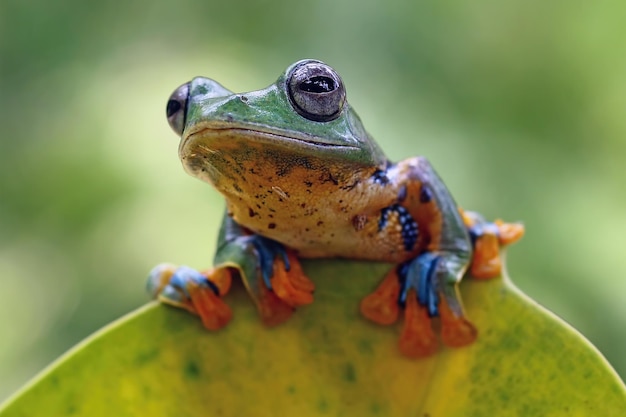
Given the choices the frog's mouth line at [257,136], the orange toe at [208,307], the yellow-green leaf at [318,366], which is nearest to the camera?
the frog's mouth line at [257,136]

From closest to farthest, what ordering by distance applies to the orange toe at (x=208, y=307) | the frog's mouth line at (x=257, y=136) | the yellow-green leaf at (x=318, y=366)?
the frog's mouth line at (x=257, y=136) < the yellow-green leaf at (x=318, y=366) < the orange toe at (x=208, y=307)

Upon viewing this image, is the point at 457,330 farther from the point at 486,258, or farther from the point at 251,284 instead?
the point at 251,284

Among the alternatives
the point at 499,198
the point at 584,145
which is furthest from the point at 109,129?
the point at 584,145

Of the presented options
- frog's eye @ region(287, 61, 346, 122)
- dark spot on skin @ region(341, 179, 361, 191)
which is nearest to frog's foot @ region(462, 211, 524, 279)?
dark spot on skin @ region(341, 179, 361, 191)

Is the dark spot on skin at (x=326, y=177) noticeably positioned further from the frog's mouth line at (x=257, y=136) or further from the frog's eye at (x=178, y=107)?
the frog's eye at (x=178, y=107)

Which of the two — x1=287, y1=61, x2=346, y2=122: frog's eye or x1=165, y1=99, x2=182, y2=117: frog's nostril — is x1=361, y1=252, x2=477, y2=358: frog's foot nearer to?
x1=287, y1=61, x2=346, y2=122: frog's eye

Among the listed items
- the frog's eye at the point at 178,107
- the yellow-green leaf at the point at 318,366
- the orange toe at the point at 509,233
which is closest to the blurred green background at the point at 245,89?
the orange toe at the point at 509,233

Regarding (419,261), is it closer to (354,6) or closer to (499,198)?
(499,198)
